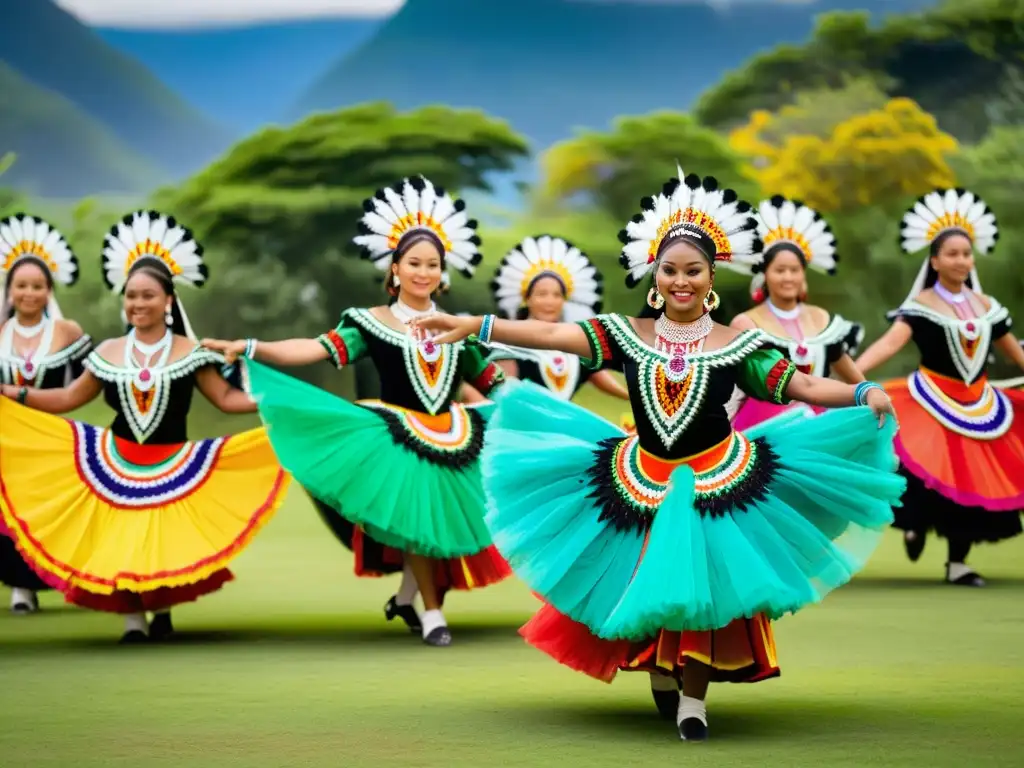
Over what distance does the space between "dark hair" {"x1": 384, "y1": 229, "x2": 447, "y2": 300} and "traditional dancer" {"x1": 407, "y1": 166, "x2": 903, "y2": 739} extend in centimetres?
179

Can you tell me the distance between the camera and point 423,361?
6.82 m

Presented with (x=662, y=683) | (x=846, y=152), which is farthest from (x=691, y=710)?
(x=846, y=152)

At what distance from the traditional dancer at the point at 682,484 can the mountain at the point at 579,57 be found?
21.9m

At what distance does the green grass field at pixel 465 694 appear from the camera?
4.48m

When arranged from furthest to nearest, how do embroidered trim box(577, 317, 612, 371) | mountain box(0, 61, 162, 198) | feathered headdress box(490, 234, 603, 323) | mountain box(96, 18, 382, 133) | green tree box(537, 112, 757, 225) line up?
1. green tree box(537, 112, 757, 225)
2. mountain box(0, 61, 162, 198)
3. mountain box(96, 18, 382, 133)
4. feathered headdress box(490, 234, 603, 323)
5. embroidered trim box(577, 317, 612, 371)

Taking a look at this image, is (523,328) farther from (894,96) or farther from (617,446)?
(894,96)

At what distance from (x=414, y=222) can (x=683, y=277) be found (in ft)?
7.37

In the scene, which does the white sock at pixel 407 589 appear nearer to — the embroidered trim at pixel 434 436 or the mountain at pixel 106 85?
the embroidered trim at pixel 434 436

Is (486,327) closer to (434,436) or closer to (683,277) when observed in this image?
(683,277)

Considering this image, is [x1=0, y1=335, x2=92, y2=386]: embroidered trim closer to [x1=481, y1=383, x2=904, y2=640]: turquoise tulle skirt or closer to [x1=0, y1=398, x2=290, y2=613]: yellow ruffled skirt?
[x1=0, y1=398, x2=290, y2=613]: yellow ruffled skirt

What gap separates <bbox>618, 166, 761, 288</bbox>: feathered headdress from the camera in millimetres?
5152

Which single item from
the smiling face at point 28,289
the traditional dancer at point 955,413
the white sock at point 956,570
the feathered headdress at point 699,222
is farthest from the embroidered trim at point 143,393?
the white sock at point 956,570

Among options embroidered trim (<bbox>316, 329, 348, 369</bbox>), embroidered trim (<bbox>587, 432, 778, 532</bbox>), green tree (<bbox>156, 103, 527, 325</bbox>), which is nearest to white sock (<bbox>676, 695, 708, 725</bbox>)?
embroidered trim (<bbox>587, 432, 778, 532</bbox>)

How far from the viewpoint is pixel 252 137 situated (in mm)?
25500
